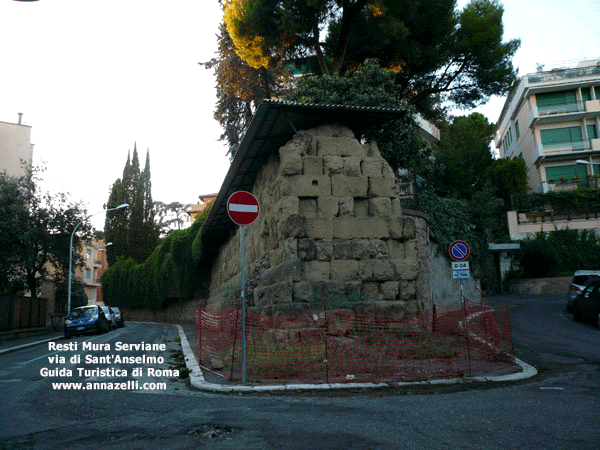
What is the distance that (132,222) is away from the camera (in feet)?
179

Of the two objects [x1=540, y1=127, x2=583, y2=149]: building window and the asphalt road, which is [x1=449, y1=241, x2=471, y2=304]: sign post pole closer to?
the asphalt road

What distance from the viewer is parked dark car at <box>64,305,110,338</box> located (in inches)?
881

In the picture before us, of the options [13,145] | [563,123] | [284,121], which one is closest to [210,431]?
[284,121]

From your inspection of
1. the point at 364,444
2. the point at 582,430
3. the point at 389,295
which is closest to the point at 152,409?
the point at 364,444

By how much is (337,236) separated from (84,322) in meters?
16.3

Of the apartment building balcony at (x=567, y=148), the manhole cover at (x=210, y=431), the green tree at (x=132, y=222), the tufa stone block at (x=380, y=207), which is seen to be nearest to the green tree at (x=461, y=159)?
the apartment building balcony at (x=567, y=148)

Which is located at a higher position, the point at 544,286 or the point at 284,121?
the point at 284,121

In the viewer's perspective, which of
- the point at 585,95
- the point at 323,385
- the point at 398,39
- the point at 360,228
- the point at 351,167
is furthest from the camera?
Answer: the point at 585,95

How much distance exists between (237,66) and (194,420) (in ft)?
65.1

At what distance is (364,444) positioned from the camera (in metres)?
4.00

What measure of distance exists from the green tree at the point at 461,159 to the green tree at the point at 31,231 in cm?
2055

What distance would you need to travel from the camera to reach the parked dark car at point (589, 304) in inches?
611

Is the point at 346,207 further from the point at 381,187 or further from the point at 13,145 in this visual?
the point at 13,145

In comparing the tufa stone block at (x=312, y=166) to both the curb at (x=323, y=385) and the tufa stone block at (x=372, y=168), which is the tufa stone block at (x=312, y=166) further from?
the curb at (x=323, y=385)
